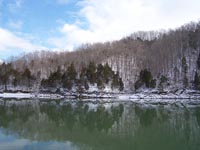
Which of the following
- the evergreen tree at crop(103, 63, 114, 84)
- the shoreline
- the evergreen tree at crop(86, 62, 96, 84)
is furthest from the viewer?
A: the evergreen tree at crop(103, 63, 114, 84)

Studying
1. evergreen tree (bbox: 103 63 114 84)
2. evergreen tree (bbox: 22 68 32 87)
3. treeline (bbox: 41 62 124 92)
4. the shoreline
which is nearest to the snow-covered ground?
the shoreline

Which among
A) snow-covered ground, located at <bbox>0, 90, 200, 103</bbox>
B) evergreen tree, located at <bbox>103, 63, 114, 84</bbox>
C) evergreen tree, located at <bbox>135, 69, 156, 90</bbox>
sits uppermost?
evergreen tree, located at <bbox>103, 63, 114, 84</bbox>

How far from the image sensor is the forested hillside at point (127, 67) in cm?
6431

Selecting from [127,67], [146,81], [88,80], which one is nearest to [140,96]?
[146,81]

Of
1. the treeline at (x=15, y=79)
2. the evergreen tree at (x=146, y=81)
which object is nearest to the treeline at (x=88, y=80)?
the evergreen tree at (x=146, y=81)

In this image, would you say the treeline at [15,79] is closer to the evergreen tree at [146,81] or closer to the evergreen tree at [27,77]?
the evergreen tree at [27,77]

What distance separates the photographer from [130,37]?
10369 cm

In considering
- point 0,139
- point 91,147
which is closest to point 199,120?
point 91,147

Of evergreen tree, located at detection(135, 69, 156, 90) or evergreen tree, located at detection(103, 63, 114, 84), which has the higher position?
evergreen tree, located at detection(103, 63, 114, 84)

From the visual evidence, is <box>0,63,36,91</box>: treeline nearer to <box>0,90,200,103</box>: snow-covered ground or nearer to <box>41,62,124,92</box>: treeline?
<box>41,62,124,92</box>: treeline

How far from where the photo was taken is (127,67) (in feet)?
258

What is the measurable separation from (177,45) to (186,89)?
22519mm

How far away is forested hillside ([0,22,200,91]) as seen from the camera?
211 feet

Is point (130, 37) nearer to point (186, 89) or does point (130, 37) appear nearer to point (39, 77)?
point (39, 77)
